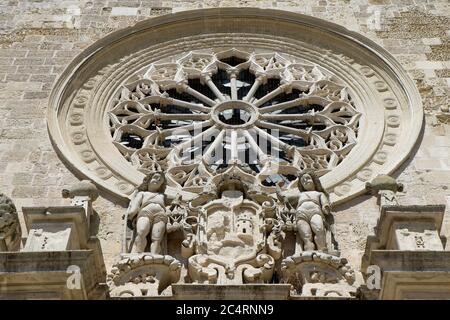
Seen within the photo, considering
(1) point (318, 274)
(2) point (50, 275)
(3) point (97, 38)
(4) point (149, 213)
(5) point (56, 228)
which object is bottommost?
(2) point (50, 275)

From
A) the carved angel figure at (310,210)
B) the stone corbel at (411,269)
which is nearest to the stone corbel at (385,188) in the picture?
the carved angel figure at (310,210)

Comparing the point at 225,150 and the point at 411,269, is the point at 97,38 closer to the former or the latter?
the point at 225,150

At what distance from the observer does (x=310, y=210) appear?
1022 cm

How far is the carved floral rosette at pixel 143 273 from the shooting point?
9344 mm

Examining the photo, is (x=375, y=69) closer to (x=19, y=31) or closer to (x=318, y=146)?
(x=318, y=146)

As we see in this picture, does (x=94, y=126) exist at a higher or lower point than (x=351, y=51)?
lower

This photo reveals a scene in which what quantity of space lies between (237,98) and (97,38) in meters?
2.42

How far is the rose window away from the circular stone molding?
0.02 m

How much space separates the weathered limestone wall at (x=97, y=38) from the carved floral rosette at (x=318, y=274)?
2.53 feet

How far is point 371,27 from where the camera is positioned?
14.4 metres

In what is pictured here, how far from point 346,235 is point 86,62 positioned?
5143mm

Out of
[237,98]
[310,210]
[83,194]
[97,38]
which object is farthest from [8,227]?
[97,38]

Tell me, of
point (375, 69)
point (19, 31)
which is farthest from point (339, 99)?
point (19, 31)

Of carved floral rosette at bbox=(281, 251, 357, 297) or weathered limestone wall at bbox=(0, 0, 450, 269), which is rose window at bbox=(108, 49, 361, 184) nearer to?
weathered limestone wall at bbox=(0, 0, 450, 269)
